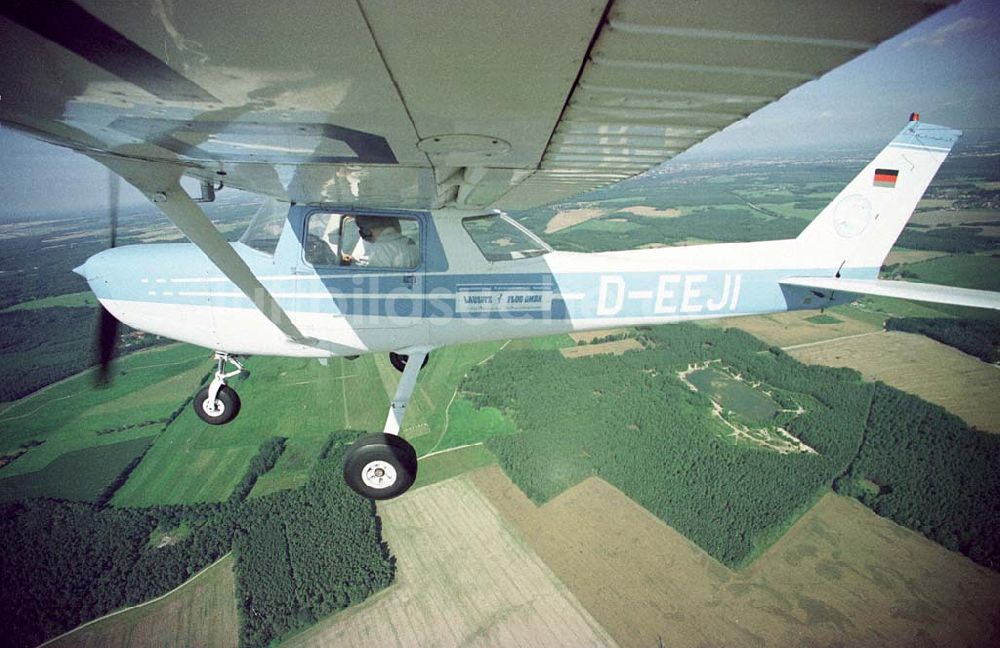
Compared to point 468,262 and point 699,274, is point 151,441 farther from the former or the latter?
point 699,274

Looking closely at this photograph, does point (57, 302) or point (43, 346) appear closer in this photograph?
point (43, 346)

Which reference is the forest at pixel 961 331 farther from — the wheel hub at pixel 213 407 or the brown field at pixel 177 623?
the brown field at pixel 177 623

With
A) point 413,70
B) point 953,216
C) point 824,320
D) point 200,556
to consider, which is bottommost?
point 200,556

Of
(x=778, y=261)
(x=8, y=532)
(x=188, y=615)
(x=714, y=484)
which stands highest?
(x=778, y=261)

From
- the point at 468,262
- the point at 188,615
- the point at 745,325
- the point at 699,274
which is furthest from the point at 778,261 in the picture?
the point at 745,325

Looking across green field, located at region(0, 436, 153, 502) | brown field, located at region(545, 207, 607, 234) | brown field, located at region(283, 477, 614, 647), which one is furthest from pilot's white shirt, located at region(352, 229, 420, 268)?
brown field, located at region(545, 207, 607, 234)

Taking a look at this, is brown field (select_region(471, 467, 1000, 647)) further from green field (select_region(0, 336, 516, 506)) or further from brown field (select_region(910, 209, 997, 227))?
brown field (select_region(910, 209, 997, 227))

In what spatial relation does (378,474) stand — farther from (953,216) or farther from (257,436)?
(953,216)

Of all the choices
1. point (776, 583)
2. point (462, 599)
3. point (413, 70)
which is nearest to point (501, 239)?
point (413, 70)
